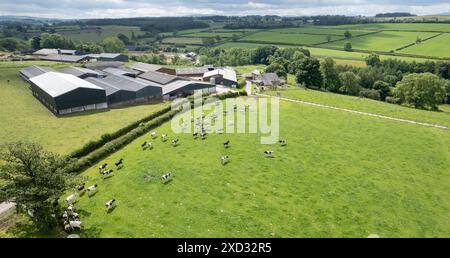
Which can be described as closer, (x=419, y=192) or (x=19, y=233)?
(x=19, y=233)

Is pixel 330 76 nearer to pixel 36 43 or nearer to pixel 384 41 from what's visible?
pixel 384 41

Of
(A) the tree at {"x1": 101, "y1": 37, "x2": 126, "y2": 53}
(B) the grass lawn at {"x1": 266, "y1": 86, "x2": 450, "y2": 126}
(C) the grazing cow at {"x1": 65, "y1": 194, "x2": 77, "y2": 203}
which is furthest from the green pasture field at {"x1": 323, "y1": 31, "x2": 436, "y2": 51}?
(C) the grazing cow at {"x1": 65, "y1": 194, "x2": 77, "y2": 203}

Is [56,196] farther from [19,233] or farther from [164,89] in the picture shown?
[164,89]

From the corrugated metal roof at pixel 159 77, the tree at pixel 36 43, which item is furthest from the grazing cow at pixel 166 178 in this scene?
the tree at pixel 36 43

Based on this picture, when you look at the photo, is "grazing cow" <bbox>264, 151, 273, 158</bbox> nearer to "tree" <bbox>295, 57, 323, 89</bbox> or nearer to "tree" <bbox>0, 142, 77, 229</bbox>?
"tree" <bbox>0, 142, 77, 229</bbox>

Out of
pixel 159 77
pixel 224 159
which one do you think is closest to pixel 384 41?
pixel 159 77
